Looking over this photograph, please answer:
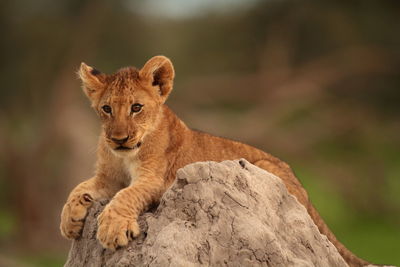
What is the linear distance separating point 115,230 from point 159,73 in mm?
1712

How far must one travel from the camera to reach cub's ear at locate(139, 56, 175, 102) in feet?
22.1

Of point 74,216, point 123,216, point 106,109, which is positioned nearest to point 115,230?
point 123,216

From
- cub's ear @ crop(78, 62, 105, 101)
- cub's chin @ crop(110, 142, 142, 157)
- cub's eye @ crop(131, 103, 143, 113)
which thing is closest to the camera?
cub's chin @ crop(110, 142, 142, 157)

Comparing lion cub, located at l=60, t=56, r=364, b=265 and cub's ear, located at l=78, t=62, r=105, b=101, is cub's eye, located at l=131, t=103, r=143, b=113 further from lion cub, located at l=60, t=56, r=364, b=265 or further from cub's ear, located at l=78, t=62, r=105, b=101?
cub's ear, located at l=78, t=62, r=105, b=101

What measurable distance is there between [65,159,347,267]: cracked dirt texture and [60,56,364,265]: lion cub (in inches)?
8.4

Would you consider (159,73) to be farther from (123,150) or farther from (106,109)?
(123,150)

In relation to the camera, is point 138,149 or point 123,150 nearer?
point 123,150

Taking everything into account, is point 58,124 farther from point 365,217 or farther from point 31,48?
point 365,217

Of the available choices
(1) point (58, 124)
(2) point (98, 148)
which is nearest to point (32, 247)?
(1) point (58, 124)

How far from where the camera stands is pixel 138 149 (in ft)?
21.6

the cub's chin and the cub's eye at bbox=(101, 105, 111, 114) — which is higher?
the cub's eye at bbox=(101, 105, 111, 114)

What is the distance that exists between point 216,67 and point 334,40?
6387 mm

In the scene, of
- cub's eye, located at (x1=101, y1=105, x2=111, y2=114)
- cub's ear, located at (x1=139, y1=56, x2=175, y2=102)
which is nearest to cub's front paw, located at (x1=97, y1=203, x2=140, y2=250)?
cub's eye, located at (x1=101, y1=105, x2=111, y2=114)

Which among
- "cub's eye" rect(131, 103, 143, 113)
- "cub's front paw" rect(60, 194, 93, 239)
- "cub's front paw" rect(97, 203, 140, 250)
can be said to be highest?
"cub's eye" rect(131, 103, 143, 113)
